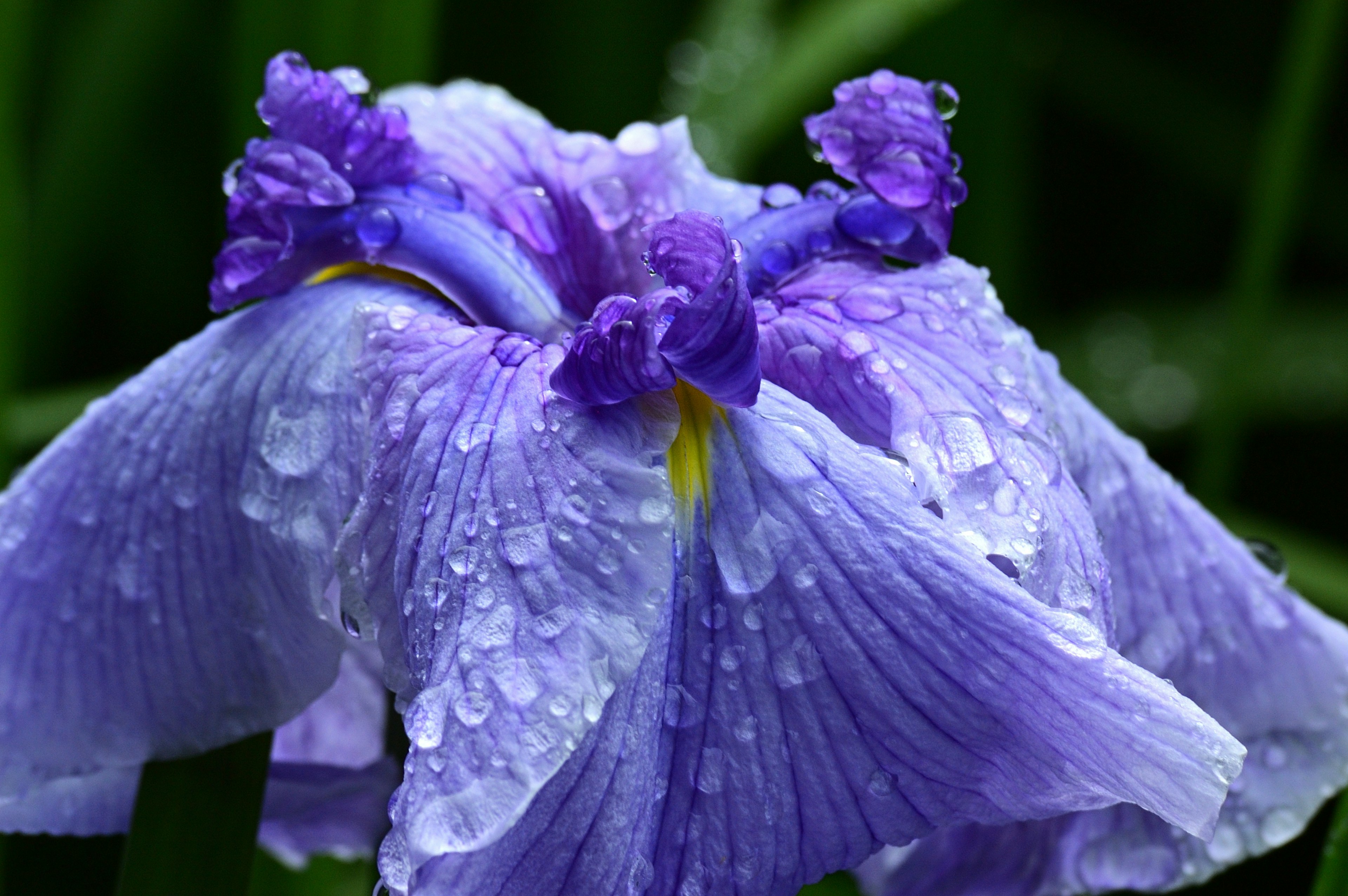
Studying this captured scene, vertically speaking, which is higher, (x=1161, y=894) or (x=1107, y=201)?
(x=1107, y=201)

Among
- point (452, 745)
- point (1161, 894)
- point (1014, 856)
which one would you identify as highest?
point (452, 745)

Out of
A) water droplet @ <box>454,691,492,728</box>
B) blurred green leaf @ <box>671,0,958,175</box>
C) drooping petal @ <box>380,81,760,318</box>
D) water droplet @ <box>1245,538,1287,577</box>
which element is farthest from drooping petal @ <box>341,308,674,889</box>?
blurred green leaf @ <box>671,0,958,175</box>

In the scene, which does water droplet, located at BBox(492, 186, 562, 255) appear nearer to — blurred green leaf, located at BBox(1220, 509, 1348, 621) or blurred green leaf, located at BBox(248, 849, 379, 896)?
blurred green leaf, located at BBox(248, 849, 379, 896)

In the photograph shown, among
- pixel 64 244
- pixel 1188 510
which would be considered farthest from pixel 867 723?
pixel 64 244

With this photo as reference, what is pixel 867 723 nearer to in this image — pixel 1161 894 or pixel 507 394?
pixel 507 394

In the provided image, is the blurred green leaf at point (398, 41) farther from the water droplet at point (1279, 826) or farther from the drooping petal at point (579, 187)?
the water droplet at point (1279, 826)

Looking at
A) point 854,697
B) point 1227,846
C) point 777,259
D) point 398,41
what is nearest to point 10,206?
point 398,41
